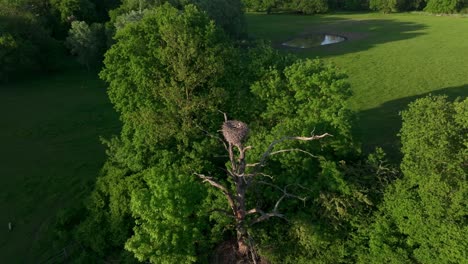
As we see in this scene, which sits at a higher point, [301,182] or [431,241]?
[301,182]

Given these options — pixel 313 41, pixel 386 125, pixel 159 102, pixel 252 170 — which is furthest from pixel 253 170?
pixel 313 41

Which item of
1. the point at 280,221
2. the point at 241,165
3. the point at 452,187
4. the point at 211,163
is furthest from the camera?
the point at 211,163

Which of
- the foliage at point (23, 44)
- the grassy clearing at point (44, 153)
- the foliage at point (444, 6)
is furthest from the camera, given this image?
the foliage at point (444, 6)

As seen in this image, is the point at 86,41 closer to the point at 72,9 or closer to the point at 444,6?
the point at 72,9

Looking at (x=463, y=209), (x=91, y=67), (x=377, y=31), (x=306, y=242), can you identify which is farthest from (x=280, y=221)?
(x=377, y=31)

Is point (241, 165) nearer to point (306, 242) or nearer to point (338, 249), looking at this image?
point (306, 242)

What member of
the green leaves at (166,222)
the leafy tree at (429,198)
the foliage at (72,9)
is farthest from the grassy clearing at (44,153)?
the leafy tree at (429,198)

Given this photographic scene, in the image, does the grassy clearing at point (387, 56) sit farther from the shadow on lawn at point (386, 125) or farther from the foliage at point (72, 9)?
the foliage at point (72, 9)
